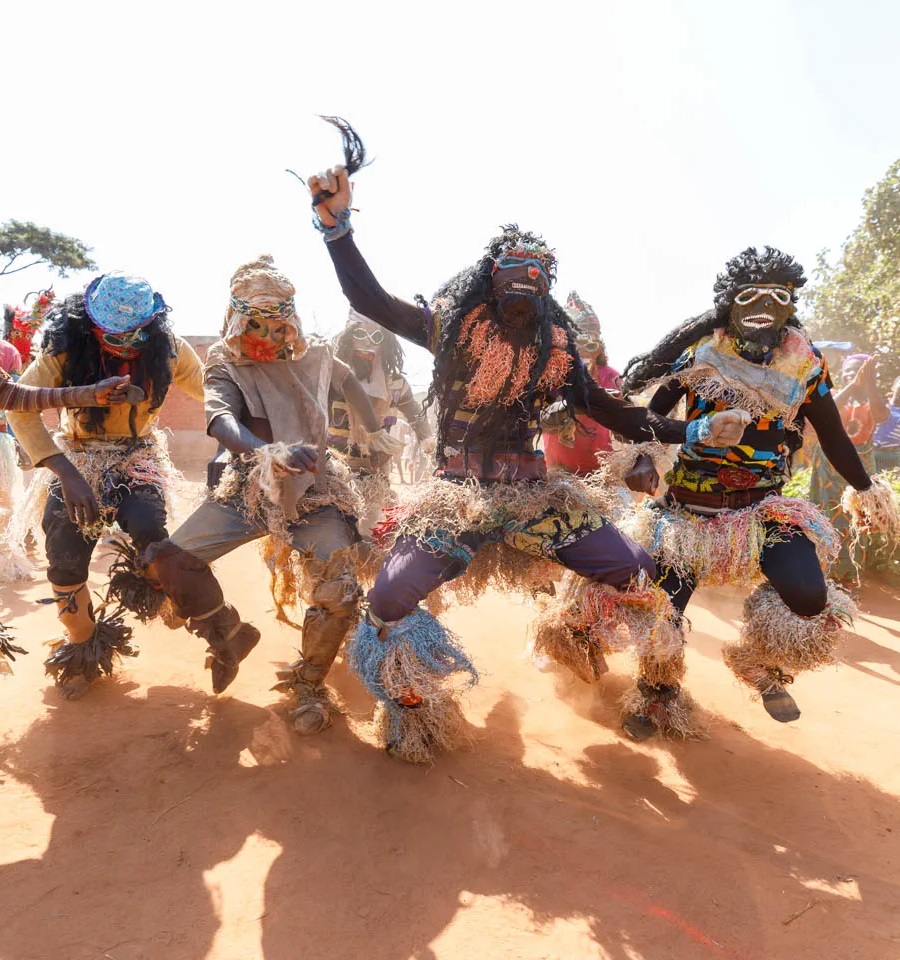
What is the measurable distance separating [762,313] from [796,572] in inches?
49.6

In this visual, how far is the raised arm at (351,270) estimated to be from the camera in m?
2.92

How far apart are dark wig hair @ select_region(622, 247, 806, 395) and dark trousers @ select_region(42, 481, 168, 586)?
104 inches

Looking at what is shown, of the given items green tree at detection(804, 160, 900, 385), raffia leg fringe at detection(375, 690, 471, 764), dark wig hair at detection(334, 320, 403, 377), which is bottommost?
raffia leg fringe at detection(375, 690, 471, 764)

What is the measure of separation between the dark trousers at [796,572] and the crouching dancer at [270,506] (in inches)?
80.7

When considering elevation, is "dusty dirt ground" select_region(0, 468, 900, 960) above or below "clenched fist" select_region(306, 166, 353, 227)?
below

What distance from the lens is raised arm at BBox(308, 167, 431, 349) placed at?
2.92 meters

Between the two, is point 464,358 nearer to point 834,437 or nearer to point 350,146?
point 350,146

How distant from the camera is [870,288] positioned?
47.5 feet

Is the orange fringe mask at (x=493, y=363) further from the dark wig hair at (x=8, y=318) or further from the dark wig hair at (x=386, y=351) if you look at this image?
the dark wig hair at (x=8, y=318)

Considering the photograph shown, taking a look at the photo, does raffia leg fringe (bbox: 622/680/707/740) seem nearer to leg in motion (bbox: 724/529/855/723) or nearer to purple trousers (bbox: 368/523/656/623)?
leg in motion (bbox: 724/529/855/723)

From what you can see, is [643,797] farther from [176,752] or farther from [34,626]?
[34,626]

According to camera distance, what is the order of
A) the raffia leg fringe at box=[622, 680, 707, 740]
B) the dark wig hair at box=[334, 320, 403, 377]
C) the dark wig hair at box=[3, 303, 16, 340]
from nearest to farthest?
the raffia leg fringe at box=[622, 680, 707, 740] < the dark wig hair at box=[334, 320, 403, 377] < the dark wig hair at box=[3, 303, 16, 340]

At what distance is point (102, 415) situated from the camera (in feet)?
12.3

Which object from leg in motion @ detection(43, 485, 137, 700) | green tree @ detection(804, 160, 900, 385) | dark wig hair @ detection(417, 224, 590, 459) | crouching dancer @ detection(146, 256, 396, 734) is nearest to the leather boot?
crouching dancer @ detection(146, 256, 396, 734)
